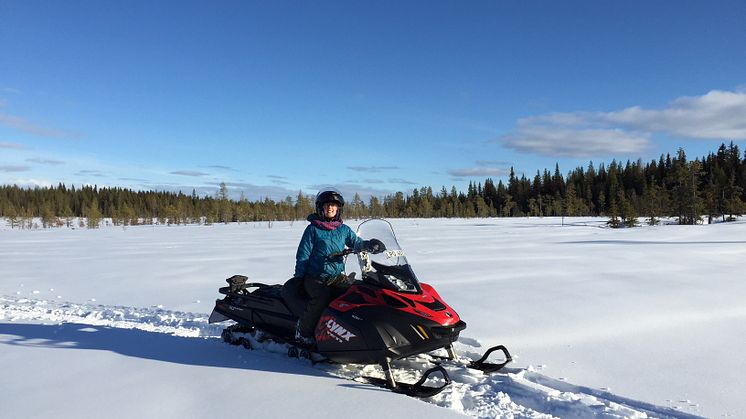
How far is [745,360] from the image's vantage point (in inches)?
172

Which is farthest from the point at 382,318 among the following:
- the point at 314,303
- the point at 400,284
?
the point at 314,303

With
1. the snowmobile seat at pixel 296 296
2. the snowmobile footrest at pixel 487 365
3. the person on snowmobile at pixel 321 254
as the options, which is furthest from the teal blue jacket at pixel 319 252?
the snowmobile footrest at pixel 487 365

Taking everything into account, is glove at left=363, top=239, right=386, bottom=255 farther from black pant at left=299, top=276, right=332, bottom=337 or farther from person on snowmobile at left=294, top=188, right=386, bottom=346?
black pant at left=299, top=276, right=332, bottom=337

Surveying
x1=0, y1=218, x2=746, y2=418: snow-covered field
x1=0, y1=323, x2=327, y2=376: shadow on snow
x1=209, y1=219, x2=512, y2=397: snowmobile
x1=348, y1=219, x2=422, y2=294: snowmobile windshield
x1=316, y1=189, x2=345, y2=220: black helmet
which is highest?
x1=316, y1=189, x2=345, y2=220: black helmet

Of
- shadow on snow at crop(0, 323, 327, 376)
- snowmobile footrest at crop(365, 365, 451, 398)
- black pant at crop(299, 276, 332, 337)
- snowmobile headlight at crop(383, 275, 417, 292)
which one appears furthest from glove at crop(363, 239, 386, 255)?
shadow on snow at crop(0, 323, 327, 376)

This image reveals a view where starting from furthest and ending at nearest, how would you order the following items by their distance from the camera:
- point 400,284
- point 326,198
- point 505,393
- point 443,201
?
point 443,201, point 326,198, point 400,284, point 505,393

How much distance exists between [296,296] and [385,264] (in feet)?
3.58

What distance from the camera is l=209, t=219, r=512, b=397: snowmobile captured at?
12.5 feet

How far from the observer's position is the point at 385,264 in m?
4.18

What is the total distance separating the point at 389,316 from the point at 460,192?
110035 millimetres

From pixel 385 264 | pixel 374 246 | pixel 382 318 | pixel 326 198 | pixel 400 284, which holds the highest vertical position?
pixel 326 198

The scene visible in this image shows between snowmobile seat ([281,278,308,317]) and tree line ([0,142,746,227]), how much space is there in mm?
65464

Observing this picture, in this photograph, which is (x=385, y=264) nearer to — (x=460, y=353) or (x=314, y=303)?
(x=314, y=303)

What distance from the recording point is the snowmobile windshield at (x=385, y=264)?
4020 mm
